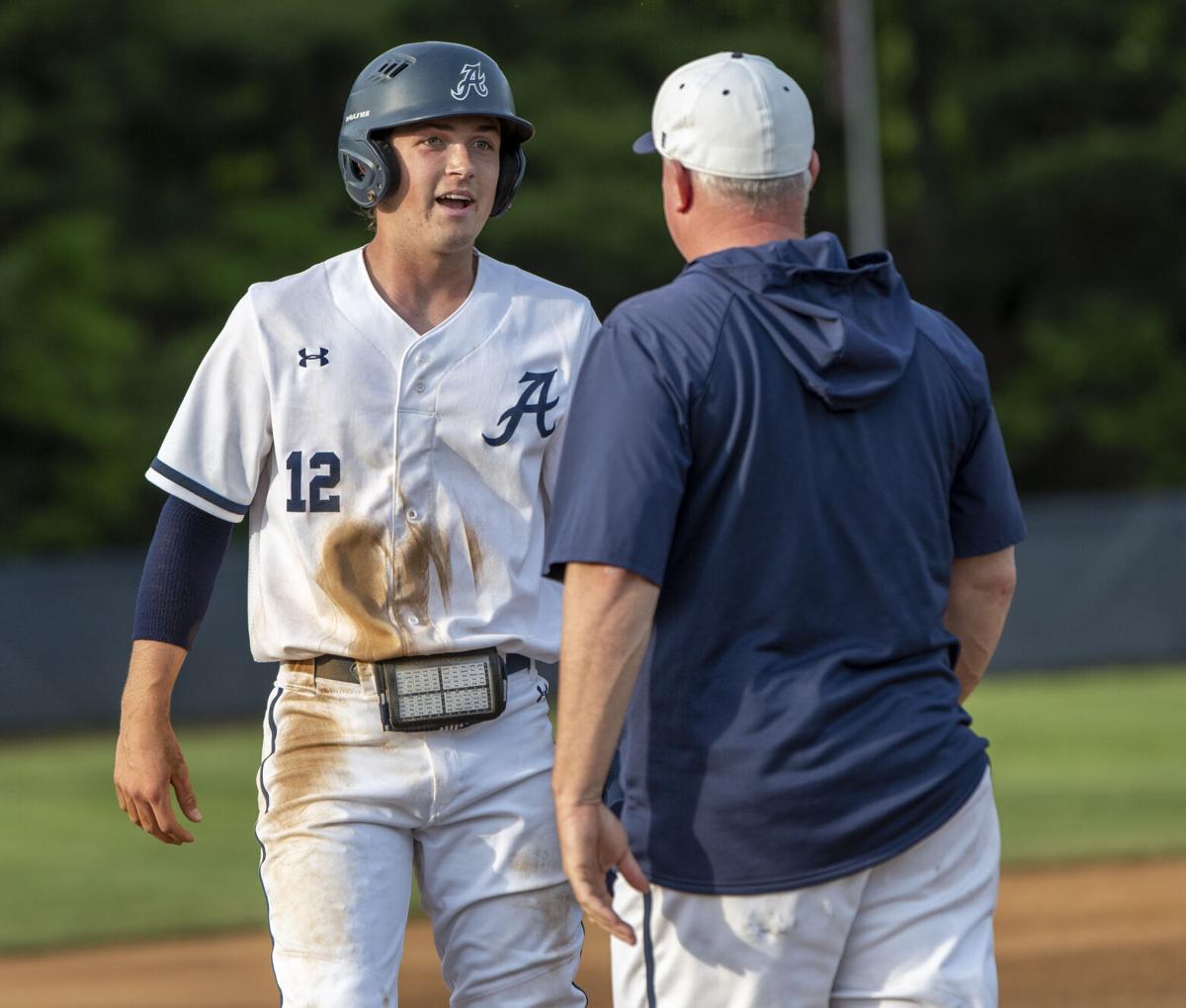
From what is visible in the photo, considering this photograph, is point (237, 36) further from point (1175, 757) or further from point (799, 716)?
point (799, 716)

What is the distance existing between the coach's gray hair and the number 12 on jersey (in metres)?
0.87

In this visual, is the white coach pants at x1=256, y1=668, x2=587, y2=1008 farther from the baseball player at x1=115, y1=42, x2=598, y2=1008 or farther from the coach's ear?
the coach's ear

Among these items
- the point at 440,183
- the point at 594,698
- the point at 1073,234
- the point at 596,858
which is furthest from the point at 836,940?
the point at 1073,234

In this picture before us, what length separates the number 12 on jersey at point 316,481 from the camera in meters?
3.21

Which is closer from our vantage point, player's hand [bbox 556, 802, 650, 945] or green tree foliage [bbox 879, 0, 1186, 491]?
player's hand [bbox 556, 802, 650, 945]

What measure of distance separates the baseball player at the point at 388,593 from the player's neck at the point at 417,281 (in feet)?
0.12

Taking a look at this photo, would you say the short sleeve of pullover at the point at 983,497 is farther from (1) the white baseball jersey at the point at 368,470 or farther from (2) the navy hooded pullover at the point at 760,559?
(1) the white baseball jersey at the point at 368,470

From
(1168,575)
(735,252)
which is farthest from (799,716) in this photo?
(1168,575)

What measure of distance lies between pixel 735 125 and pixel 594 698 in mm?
811

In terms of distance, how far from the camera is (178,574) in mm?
3295

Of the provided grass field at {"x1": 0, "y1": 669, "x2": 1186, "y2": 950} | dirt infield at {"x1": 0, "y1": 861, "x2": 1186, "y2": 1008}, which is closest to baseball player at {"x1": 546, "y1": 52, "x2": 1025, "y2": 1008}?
dirt infield at {"x1": 0, "y1": 861, "x2": 1186, "y2": 1008}

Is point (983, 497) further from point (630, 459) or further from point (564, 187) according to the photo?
point (564, 187)

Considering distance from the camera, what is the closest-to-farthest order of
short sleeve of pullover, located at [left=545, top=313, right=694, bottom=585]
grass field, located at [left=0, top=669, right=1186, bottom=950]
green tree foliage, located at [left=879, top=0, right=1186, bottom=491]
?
short sleeve of pullover, located at [left=545, top=313, right=694, bottom=585] → grass field, located at [left=0, top=669, right=1186, bottom=950] → green tree foliage, located at [left=879, top=0, right=1186, bottom=491]

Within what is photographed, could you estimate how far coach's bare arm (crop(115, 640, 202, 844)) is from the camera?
3.19m
